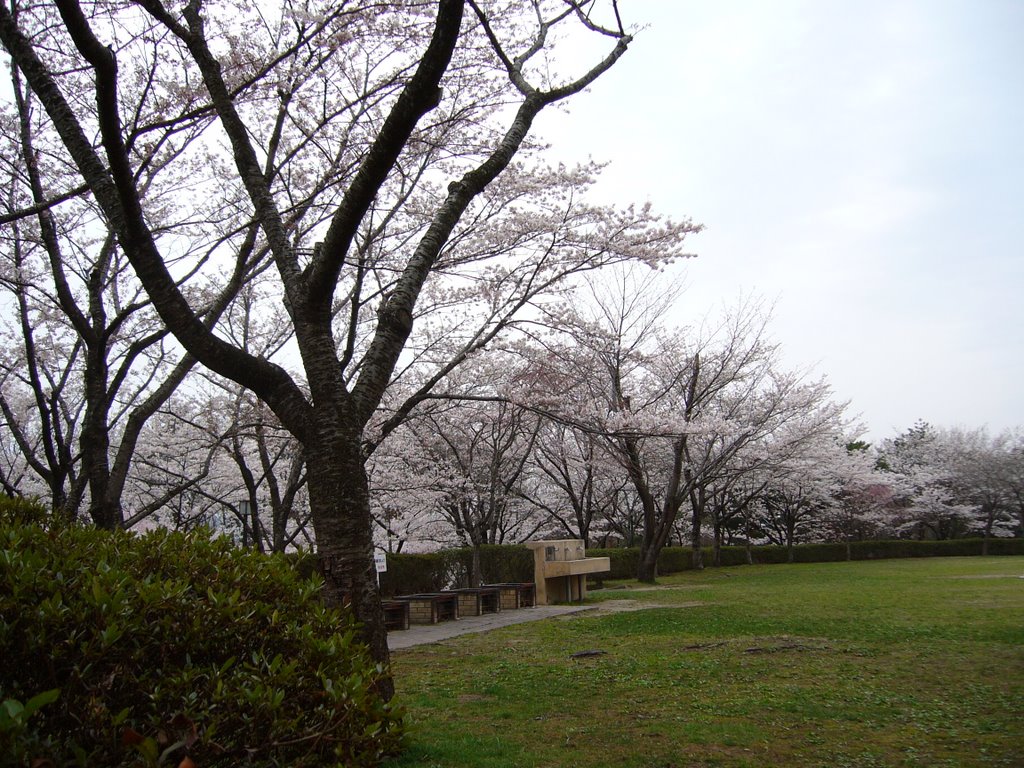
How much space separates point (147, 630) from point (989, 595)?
1403 centimetres

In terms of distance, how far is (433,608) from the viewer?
1183cm

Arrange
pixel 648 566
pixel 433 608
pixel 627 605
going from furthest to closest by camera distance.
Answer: pixel 648 566 → pixel 627 605 → pixel 433 608

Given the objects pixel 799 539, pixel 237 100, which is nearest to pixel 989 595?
Answer: pixel 237 100

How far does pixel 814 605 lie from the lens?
11.5 m

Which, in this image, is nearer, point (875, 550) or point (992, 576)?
point (992, 576)

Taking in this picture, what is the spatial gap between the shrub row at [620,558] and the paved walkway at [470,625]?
3.05m

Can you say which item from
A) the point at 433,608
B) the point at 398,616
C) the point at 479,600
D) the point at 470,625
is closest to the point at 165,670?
the point at 398,616

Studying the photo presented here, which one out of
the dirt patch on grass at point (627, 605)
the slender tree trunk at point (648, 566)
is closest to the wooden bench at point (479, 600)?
the dirt patch on grass at point (627, 605)

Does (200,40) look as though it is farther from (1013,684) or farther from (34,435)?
(34,435)

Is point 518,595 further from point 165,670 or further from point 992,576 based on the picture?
point 165,670

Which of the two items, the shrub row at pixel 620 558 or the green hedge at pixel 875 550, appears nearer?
the shrub row at pixel 620 558

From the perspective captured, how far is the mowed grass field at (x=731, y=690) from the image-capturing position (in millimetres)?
3955

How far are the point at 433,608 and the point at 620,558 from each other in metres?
11.2

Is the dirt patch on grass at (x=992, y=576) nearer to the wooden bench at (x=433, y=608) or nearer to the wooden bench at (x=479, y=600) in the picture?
the wooden bench at (x=479, y=600)
